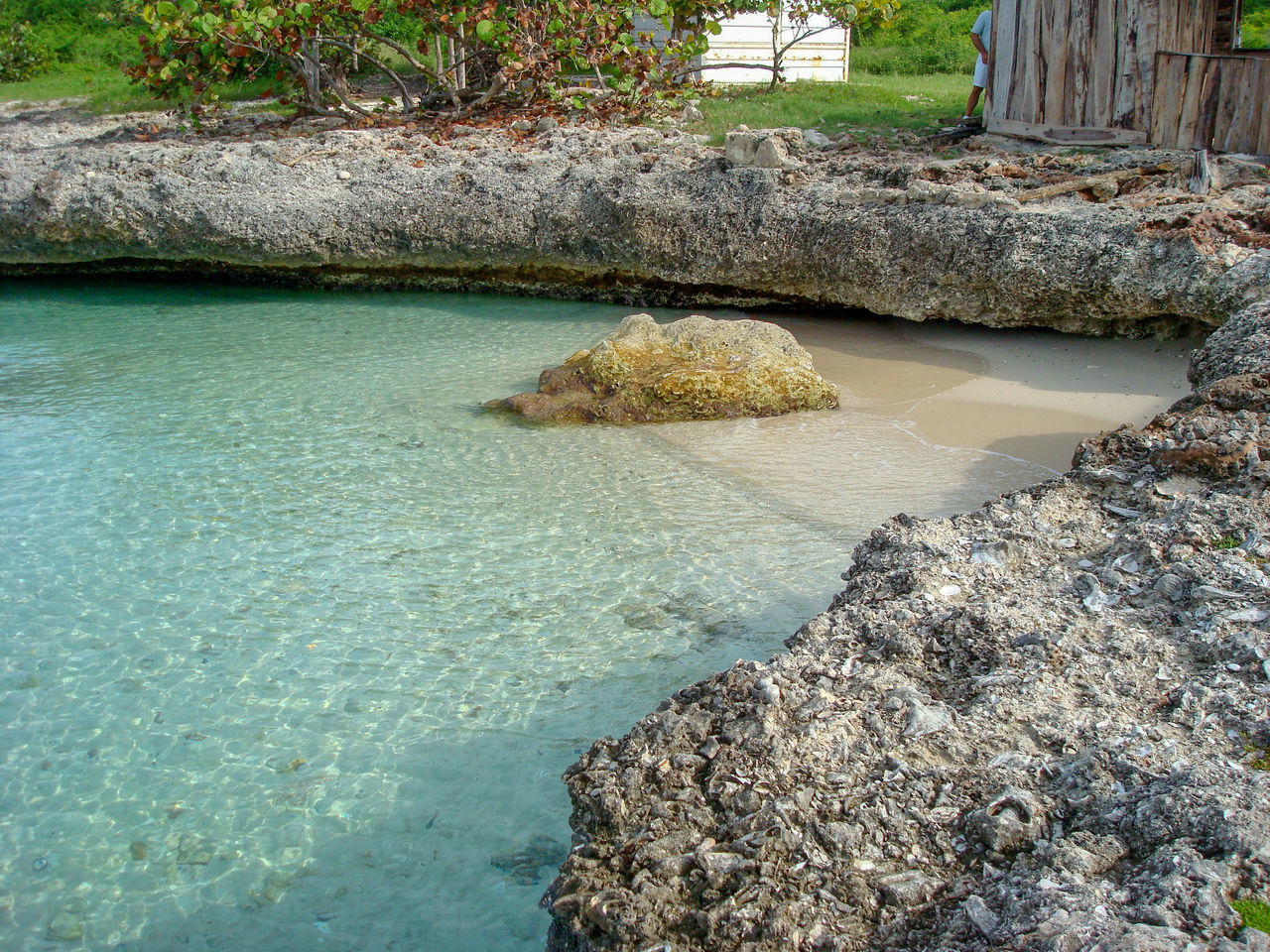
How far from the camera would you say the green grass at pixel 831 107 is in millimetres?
11844

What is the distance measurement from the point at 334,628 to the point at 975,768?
3164mm

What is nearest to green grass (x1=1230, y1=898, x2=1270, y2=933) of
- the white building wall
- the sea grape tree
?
the sea grape tree

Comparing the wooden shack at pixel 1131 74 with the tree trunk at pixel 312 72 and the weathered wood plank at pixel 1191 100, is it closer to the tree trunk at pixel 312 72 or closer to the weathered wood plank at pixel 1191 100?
the weathered wood plank at pixel 1191 100

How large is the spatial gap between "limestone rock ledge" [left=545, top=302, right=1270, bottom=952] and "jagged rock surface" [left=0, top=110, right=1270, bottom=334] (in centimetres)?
452

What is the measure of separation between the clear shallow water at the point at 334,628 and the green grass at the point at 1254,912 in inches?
76.6

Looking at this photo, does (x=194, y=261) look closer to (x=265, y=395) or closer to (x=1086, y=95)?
(x=265, y=395)

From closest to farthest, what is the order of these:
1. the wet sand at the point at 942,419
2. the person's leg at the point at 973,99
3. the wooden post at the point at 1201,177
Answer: the wet sand at the point at 942,419
the wooden post at the point at 1201,177
the person's leg at the point at 973,99

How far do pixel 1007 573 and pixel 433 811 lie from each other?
2.29 metres

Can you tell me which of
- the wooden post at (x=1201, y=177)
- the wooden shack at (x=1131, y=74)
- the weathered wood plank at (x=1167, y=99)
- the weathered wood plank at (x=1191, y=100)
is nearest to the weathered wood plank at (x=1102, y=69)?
the wooden shack at (x=1131, y=74)

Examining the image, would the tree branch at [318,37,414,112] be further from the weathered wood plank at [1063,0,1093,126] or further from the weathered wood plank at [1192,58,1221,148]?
the weathered wood plank at [1192,58,1221,148]

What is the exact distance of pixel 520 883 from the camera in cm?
332

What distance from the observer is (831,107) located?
12.8m

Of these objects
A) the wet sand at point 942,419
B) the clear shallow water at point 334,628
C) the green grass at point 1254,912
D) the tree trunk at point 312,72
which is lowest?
the clear shallow water at point 334,628

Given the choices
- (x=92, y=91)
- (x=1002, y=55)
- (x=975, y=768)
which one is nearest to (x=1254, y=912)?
(x=975, y=768)
